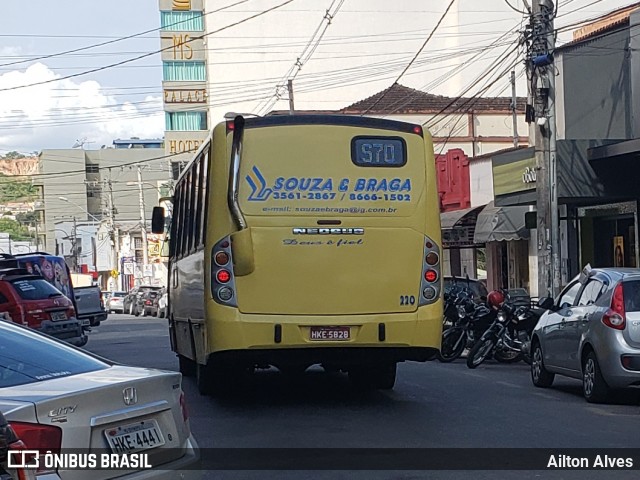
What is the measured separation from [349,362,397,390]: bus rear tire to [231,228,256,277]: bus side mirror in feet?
9.50

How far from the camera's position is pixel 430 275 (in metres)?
11.8

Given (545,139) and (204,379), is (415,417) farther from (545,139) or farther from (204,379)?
(545,139)

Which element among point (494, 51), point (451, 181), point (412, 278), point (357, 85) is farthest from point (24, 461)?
point (357, 85)

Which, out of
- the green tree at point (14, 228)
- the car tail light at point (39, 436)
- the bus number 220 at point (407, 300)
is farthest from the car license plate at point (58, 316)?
the green tree at point (14, 228)

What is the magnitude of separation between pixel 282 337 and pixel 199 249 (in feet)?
5.33

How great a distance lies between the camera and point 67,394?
559 cm

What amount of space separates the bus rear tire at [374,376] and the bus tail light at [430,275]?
2004 millimetres

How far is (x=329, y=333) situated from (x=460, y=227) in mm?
23113

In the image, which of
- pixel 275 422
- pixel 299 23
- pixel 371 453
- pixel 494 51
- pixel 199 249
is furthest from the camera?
pixel 299 23

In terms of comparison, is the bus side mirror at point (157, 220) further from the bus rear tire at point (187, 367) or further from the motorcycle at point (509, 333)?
the motorcycle at point (509, 333)

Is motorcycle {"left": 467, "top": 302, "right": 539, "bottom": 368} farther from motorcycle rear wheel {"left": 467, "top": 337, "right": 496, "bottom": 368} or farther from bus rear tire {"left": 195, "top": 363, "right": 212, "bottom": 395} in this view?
bus rear tire {"left": 195, "top": 363, "right": 212, "bottom": 395}

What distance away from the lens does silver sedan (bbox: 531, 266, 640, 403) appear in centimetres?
1215

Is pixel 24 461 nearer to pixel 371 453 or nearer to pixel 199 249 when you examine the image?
pixel 371 453

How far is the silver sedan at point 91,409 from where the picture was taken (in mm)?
5379
